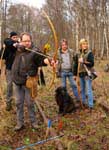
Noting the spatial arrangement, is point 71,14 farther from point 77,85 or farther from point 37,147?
point 37,147

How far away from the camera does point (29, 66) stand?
6977 mm

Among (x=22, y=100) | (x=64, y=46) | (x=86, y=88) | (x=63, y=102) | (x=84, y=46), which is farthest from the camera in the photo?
(x=86, y=88)

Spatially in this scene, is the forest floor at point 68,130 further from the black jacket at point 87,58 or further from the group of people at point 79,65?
the black jacket at point 87,58

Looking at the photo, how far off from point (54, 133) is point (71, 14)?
2803 cm

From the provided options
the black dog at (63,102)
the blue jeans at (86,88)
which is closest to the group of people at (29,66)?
the blue jeans at (86,88)

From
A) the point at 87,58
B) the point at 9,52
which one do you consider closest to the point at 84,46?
the point at 87,58

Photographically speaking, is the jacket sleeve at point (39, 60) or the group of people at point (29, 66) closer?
the jacket sleeve at point (39, 60)

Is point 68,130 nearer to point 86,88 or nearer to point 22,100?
point 22,100

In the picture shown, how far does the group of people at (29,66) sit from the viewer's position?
695 cm

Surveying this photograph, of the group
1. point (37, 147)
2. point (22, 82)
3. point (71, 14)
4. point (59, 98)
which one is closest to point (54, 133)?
point (37, 147)

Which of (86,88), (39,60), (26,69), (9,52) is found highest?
(9,52)

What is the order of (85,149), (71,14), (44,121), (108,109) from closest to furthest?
1. (85,149)
2. (44,121)
3. (108,109)
4. (71,14)

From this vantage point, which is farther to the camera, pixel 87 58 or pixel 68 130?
pixel 87 58

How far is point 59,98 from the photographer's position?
889 cm
